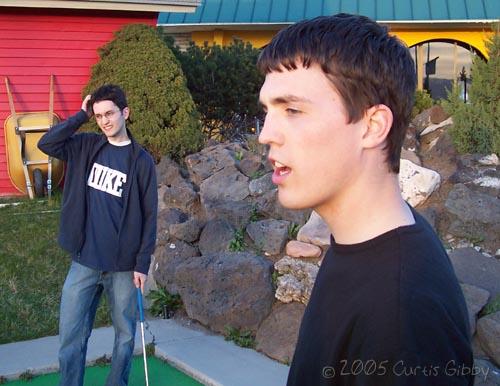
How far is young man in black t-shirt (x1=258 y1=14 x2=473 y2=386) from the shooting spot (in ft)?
4.43

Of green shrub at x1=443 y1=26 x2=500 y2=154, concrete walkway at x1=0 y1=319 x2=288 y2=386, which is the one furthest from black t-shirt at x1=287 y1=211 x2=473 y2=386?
green shrub at x1=443 y1=26 x2=500 y2=154

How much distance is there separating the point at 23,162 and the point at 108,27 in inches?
102

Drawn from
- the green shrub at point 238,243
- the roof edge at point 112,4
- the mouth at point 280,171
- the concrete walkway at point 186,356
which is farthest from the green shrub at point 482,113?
the roof edge at point 112,4

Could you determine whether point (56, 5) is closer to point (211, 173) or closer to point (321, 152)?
point (211, 173)

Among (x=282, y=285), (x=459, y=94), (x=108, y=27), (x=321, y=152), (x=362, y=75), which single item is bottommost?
(x=282, y=285)

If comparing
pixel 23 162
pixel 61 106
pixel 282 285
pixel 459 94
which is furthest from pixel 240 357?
pixel 61 106

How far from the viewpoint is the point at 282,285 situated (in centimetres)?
550

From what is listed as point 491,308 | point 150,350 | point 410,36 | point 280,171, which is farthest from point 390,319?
point 410,36

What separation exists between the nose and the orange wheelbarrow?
366 inches

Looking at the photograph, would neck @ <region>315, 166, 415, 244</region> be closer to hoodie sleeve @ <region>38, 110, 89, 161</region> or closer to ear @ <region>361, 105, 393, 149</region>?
ear @ <region>361, 105, 393, 149</region>

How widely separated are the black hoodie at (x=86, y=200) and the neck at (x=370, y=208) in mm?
3028

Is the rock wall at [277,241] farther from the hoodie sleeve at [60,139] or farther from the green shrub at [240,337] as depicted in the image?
the hoodie sleeve at [60,139]

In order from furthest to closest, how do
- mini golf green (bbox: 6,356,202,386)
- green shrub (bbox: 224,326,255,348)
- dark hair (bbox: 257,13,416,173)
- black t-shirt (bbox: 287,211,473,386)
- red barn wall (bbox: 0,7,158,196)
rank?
red barn wall (bbox: 0,7,158,196)
green shrub (bbox: 224,326,255,348)
mini golf green (bbox: 6,356,202,386)
dark hair (bbox: 257,13,416,173)
black t-shirt (bbox: 287,211,473,386)

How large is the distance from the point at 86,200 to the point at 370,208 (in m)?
3.20
